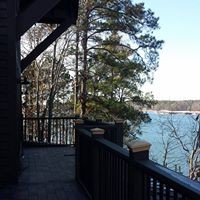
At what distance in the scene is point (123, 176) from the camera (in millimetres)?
3348

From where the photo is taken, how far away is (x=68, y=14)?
8.72m

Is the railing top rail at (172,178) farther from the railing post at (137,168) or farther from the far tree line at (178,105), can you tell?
the far tree line at (178,105)

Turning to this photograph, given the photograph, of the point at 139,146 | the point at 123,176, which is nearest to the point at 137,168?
the point at 139,146

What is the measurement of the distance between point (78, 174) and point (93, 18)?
1483 centimetres

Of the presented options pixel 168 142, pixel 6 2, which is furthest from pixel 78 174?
pixel 168 142

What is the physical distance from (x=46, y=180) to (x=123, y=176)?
10.1 ft

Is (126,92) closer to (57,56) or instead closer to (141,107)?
(141,107)

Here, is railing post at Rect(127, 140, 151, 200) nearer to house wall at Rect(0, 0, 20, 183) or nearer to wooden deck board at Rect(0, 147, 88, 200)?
wooden deck board at Rect(0, 147, 88, 200)

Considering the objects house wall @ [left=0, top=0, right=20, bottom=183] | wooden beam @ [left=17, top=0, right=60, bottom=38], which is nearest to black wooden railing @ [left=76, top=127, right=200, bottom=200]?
house wall @ [left=0, top=0, right=20, bottom=183]

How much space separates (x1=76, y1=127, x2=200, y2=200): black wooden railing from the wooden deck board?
0.27 m

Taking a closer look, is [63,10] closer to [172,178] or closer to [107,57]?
[172,178]

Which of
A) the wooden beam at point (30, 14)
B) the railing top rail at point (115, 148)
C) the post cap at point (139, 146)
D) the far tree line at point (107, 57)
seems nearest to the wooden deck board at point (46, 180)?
the railing top rail at point (115, 148)

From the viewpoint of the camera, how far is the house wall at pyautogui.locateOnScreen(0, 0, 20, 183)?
18.1 feet

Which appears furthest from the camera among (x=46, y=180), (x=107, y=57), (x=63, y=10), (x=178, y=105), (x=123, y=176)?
(x=178, y=105)
